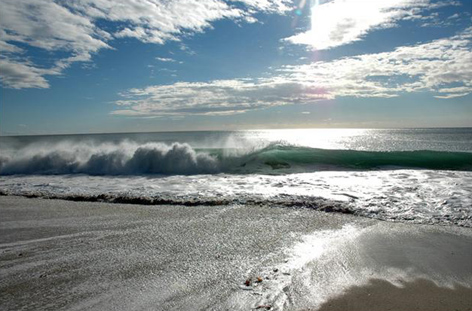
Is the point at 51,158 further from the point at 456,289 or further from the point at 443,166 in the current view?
the point at 443,166

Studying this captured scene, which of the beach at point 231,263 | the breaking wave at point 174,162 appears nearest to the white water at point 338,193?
the beach at point 231,263

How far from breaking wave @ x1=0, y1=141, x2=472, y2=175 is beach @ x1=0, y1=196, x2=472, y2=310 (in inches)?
355

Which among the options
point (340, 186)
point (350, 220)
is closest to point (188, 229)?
point (350, 220)

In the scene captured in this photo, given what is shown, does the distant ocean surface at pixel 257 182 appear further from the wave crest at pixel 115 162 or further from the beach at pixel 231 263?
the beach at pixel 231 263

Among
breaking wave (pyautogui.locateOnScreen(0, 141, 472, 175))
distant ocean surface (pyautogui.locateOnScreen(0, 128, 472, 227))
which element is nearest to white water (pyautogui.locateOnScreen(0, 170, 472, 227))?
distant ocean surface (pyautogui.locateOnScreen(0, 128, 472, 227))

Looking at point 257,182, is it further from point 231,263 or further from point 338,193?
point 231,263

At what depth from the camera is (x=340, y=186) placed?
969 centimetres

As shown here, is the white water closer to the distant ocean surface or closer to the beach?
the distant ocean surface

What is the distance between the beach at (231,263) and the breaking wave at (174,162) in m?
9.01

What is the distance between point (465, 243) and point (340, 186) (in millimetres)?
4988

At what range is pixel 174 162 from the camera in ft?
53.4

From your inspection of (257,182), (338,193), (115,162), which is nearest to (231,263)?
(338,193)

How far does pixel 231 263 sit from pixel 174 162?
1281 cm

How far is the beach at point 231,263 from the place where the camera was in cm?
308
